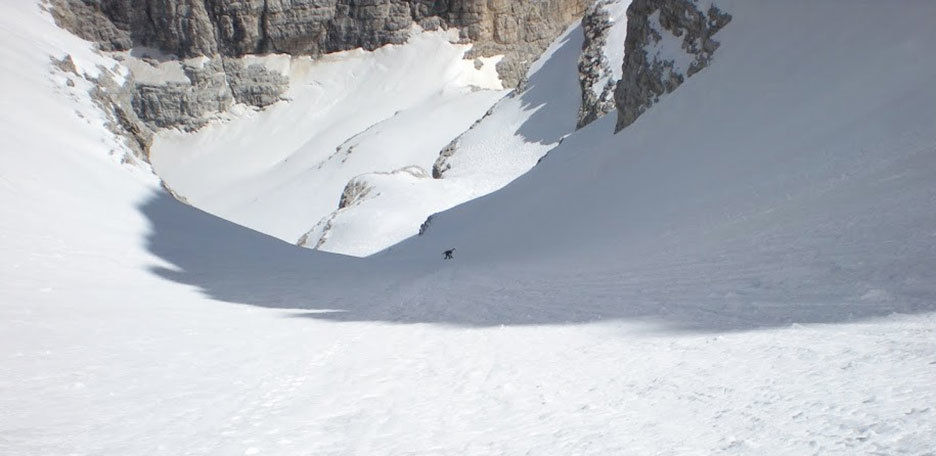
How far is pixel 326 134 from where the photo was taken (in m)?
61.8

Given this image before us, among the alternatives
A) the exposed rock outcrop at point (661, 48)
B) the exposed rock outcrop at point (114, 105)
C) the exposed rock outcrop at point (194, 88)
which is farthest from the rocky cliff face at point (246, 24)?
the exposed rock outcrop at point (661, 48)

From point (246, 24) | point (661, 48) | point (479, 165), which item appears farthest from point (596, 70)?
point (246, 24)

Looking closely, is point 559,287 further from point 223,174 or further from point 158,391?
point 223,174

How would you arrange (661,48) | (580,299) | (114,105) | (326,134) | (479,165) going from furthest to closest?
1. (326,134)
2. (479,165)
3. (114,105)
4. (661,48)
5. (580,299)

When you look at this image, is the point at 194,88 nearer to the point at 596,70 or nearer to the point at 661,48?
the point at 596,70

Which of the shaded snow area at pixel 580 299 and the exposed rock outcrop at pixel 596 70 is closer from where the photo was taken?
the shaded snow area at pixel 580 299

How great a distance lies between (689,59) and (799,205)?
34.6ft

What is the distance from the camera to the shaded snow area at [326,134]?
49281 millimetres

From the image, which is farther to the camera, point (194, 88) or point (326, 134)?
point (194, 88)

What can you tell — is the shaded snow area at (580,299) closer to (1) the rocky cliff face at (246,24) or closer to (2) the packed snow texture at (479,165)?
(2) the packed snow texture at (479,165)

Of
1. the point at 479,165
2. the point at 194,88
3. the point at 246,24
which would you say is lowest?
the point at 479,165

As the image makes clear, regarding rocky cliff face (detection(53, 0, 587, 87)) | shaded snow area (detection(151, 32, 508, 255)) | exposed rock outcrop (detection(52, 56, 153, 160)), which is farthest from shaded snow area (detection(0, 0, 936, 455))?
rocky cliff face (detection(53, 0, 587, 87))

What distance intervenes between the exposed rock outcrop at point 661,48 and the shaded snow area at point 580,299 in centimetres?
78

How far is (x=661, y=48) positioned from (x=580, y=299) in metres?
13.9
